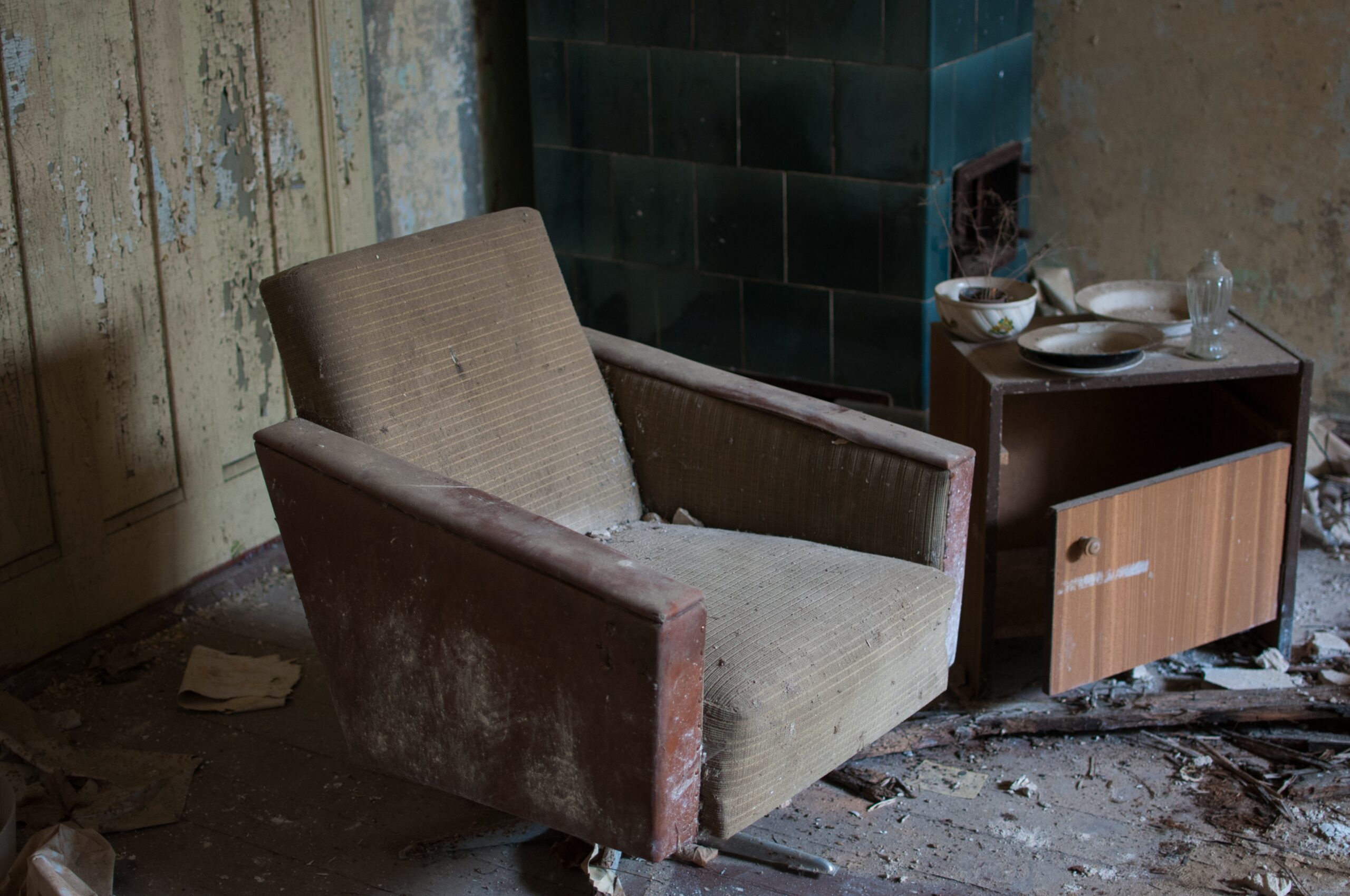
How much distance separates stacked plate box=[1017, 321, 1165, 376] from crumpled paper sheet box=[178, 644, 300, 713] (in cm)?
139

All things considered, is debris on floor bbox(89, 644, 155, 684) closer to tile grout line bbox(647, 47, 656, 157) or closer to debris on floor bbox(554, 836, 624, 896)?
debris on floor bbox(554, 836, 624, 896)

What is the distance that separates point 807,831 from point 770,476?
0.52 m

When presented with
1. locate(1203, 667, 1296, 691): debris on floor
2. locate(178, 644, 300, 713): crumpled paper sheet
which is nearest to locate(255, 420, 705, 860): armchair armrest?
locate(178, 644, 300, 713): crumpled paper sheet

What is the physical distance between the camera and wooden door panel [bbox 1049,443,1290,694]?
6.91 ft

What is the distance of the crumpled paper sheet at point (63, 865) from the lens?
1.76 m

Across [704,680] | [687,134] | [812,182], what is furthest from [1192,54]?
[704,680]

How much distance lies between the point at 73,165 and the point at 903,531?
1.51 meters

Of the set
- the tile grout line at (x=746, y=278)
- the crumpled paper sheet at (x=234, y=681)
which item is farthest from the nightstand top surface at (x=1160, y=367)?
the crumpled paper sheet at (x=234, y=681)

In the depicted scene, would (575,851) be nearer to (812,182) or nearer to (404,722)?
(404,722)

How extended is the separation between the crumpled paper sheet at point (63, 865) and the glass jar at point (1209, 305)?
181 cm

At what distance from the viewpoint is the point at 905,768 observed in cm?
215

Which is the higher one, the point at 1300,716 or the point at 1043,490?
the point at 1043,490

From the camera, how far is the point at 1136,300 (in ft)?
8.20

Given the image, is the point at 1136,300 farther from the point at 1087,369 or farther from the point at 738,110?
the point at 738,110
